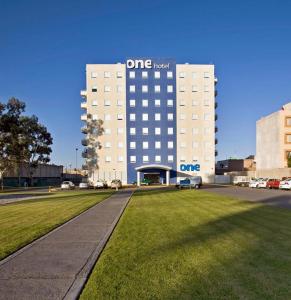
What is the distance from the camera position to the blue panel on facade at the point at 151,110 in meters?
80.8

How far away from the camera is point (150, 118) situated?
8144 centimetres

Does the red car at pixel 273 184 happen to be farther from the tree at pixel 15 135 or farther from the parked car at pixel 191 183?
the tree at pixel 15 135

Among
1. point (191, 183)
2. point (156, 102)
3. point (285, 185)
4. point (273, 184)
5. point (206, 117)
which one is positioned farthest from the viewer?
point (206, 117)

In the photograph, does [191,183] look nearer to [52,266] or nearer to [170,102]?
[170,102]

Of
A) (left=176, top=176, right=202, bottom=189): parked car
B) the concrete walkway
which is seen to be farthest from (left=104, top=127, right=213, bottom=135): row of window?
the concrete walkway

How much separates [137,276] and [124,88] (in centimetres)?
7710

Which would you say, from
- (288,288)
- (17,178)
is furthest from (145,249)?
(17,178)

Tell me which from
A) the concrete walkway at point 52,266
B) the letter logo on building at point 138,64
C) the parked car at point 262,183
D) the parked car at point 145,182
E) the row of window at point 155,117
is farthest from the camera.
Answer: the letter logo on building at point 138,64

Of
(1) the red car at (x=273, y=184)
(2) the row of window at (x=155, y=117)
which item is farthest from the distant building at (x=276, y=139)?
(1) the red car at (x=273, y=184)

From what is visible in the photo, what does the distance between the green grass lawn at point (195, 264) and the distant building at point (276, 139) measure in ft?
214

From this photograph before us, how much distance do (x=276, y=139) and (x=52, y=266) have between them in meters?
77.3

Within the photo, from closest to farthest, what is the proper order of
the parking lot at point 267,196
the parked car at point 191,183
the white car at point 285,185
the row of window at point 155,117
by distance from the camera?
the parking lot at point 267,196
the white car at point 285,185
the parked car at point 191,183
the row of window at point 155,117

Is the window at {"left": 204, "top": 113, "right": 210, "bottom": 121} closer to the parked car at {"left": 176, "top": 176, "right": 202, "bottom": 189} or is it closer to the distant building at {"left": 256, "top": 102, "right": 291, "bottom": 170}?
the distant building at {"left": 256, "top": 102, "right": 291, "bottom": 170}

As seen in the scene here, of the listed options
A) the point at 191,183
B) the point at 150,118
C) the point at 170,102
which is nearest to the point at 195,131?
the point at 170,102
